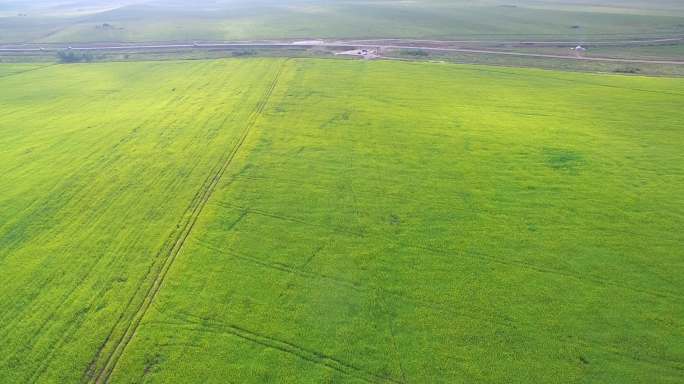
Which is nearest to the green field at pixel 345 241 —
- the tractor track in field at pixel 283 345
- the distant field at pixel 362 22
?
the tractor track in field at pixel 283 345

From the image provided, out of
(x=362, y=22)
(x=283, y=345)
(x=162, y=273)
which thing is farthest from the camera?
(x=362, y=22)

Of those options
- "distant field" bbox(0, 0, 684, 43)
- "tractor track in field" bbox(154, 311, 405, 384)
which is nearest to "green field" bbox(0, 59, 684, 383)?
"tractor track in field" bbox(154, 311, 405, 384)

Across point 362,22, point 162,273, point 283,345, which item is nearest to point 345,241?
point 283,345

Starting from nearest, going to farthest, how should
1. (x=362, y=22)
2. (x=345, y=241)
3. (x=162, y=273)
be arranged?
(x=162, y=273) → (x=345, y=241) → (x=362, y=22)

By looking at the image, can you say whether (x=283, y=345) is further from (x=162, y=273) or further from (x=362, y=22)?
(x=362, y=22)

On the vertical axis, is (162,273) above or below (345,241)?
below

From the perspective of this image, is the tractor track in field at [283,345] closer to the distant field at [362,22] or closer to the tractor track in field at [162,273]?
the tractor track in field at [162,273]
